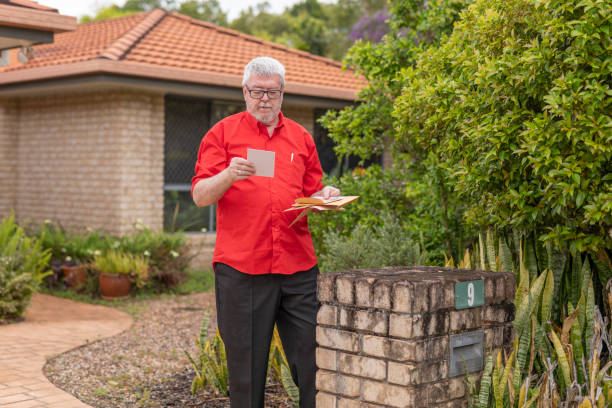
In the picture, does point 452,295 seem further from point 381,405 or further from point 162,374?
point 162,374

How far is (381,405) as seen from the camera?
10.0 feet

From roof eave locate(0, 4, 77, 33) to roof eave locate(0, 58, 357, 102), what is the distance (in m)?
1.28

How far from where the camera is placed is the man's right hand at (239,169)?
10.4ft

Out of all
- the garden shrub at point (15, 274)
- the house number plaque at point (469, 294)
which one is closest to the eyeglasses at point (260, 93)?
the house number plaque at point (469, 294)

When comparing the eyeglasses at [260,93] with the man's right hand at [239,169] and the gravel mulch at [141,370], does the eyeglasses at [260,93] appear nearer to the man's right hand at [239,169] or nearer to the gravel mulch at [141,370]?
the man's right hand at [239,169]

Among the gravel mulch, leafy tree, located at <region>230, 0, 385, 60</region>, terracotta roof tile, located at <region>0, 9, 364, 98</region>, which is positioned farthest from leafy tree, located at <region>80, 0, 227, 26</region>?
the gravel mulch

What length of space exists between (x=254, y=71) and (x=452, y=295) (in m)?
1.46

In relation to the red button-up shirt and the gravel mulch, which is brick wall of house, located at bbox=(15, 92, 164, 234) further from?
the red button-up shirt

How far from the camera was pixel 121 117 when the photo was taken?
10805mm

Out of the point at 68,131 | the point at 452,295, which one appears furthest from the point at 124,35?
the point at 452,295

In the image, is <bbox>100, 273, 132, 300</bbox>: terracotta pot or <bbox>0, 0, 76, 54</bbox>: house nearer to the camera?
<bbox>0, 0, 76, 54</bbox>: house

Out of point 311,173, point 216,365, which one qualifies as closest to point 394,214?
point 216,365

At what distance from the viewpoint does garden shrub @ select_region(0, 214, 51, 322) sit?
7.43m

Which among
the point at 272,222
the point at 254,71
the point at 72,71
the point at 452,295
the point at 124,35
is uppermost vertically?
the point at 124,35
